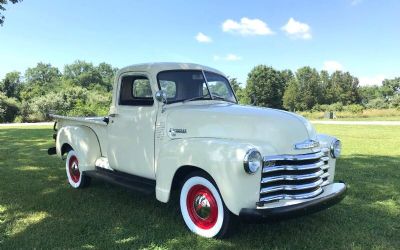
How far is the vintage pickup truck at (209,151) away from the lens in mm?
3777

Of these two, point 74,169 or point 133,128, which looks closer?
point 133,128

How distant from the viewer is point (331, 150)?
4723 mm

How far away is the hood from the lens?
13.2 ft

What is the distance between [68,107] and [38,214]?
40.3 metres

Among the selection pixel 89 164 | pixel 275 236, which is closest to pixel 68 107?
pixel 89 164

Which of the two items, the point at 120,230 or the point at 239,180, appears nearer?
the point at 239,180

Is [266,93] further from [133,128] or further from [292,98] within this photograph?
[133,128]

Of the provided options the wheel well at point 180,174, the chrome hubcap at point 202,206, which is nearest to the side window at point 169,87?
the wheel well at point 180,174

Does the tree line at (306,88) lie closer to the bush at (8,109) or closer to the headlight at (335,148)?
the bush at (8,109)

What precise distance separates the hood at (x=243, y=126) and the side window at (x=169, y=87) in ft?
1.32

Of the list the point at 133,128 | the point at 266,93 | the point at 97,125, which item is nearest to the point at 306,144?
the point at 133,128

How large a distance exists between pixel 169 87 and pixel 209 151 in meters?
1.52

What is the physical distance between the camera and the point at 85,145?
6.23 metres

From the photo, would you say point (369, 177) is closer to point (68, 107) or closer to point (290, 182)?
point (290, 182)
